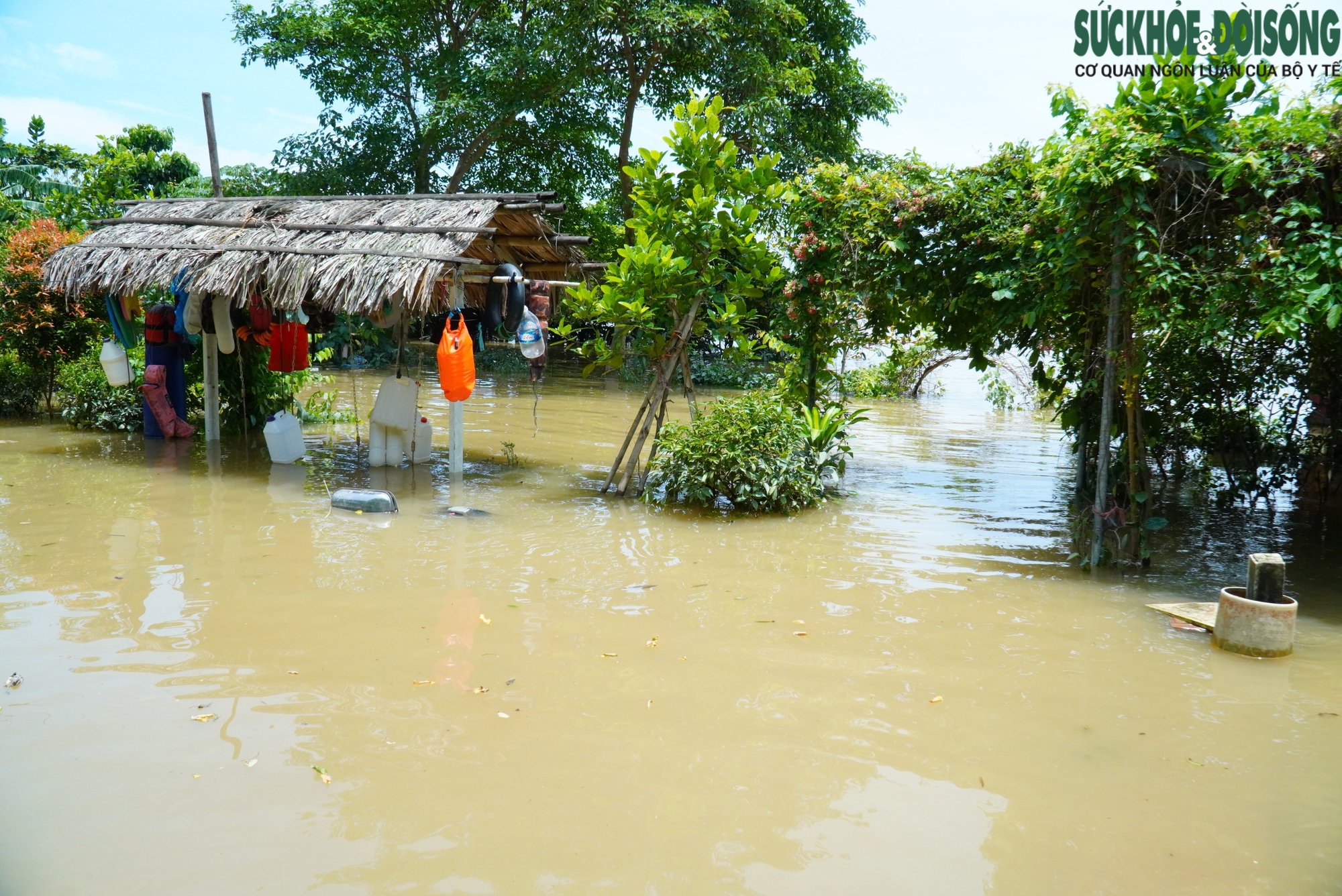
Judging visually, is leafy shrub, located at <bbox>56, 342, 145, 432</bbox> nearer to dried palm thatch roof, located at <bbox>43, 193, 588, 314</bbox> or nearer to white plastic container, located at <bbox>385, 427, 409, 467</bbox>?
dried palm thatch roof, located at <bbox>43, 193, 588, 314</bbox>

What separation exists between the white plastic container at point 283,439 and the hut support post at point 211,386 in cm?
141

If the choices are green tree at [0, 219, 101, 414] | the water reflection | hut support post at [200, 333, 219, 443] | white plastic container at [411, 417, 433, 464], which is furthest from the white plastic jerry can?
the water reflection

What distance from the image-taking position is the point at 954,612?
19.7 feet

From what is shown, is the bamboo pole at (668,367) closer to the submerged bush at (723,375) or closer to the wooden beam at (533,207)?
the wooden beam at (533,207)

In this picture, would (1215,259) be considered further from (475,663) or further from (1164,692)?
(475,663)

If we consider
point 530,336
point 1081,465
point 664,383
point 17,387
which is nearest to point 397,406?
point 530,336

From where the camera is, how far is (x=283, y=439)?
10383 millimetres

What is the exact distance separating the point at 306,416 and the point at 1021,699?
11.6m

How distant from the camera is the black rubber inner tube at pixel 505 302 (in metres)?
9.36

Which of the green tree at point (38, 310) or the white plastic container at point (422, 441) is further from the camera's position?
the green tree at point (38, 310)

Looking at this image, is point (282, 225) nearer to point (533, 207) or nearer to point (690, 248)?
point (533, 207)

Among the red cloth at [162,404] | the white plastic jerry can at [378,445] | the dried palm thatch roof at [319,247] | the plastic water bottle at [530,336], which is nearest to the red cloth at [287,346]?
the dried palm thatch roof at [319,247]

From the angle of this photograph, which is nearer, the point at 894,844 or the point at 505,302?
the point at 894,844

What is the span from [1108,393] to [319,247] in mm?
7649
